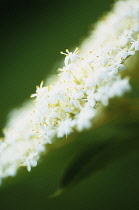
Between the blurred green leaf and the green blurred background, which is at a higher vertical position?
the green blurred background

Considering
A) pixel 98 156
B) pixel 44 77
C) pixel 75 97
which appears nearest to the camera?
pixel 75 97

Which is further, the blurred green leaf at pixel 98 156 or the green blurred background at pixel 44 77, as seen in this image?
the green blurred background at pixel 44 77

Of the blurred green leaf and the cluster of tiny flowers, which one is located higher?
the cluster of tiny flowers

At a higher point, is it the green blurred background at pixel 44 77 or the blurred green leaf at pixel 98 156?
the green blurred background at pixel 44 77

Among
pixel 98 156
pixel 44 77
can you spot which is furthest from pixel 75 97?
pixel 44 77

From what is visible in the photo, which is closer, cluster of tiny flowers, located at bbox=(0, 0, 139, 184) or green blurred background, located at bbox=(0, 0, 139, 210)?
cluster of tiny flowers, located at bbox=(0, 0, 139, 184)

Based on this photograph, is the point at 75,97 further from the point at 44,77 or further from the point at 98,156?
the point at 44,77

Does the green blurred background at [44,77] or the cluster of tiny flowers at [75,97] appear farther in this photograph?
the green blurred background at [44,77]

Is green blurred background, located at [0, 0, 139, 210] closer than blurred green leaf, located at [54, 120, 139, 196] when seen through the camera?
No

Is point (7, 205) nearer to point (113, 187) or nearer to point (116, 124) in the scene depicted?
point (113, 187)
